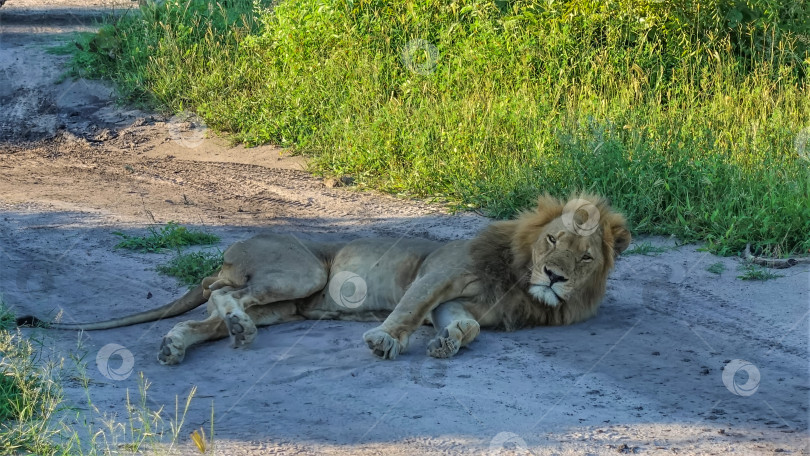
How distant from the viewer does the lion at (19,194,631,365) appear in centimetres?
469

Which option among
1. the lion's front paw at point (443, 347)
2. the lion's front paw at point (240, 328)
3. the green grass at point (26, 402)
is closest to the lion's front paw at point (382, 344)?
the lion's front paw at point (443, 347)

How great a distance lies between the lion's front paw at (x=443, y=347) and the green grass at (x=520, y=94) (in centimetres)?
221

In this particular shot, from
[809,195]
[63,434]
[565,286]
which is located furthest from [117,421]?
[809,195]

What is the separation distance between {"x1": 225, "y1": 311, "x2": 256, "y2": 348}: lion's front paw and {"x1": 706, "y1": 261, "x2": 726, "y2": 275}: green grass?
8.52ft

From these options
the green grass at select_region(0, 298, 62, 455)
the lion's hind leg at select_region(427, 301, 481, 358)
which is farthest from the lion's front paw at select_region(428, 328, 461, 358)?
the green grass at select_region(0, 298, 62, 455)

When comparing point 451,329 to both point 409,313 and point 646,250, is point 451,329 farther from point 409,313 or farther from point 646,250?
point 646,250

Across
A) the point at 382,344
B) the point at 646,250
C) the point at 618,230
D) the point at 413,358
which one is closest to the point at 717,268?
the point at 646,250

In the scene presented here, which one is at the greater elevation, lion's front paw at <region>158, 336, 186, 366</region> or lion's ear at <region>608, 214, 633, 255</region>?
lion's ear at <region>608, 214, 633, 255</region>

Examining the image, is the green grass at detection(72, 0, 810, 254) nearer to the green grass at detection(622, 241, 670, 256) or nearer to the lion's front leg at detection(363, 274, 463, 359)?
the green grass at detection(622, 241, 670, 256)

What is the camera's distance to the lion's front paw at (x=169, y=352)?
14.7 feet

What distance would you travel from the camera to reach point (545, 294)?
188 inches

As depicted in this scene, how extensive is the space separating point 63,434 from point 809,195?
440 centimetres

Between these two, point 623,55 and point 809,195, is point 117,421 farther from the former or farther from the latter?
point 623,55

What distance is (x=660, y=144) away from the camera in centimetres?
707
